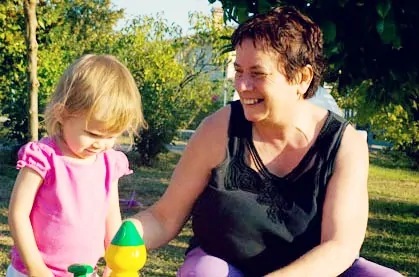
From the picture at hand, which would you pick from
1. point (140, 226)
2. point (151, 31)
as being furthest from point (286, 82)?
point (151, 31)

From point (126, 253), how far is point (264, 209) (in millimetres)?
784

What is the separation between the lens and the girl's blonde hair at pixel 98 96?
2.43 metres

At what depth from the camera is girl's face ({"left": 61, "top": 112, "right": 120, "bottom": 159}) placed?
8.07ft

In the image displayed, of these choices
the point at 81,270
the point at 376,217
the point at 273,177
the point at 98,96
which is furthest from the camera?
the point at 376,217

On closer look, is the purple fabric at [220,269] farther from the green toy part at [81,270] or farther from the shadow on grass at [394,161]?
the shadow on grass at [394,161]

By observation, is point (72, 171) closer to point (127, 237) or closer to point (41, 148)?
point (41, 148)

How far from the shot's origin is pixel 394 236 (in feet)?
26.3

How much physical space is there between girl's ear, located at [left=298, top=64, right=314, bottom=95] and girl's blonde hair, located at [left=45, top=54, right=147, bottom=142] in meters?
0.59

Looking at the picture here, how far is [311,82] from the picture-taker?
2.67 meters

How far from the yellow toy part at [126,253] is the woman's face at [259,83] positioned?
74cm

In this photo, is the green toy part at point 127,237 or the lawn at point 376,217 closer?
the green toy part at point 127,237

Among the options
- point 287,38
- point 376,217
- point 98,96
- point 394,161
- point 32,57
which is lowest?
point 394,161

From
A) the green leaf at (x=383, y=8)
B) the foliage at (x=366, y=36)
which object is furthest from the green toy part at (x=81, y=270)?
the green leaf at (x=383, y=8)

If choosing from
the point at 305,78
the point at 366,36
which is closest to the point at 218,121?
the point at 305,78
